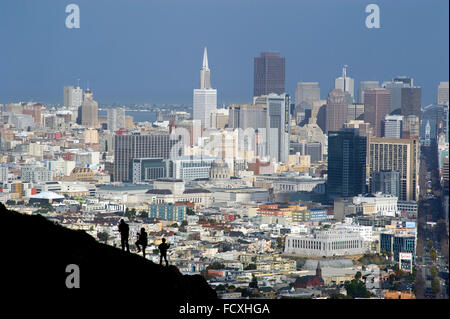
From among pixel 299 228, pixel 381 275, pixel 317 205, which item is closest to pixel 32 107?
pixel 317 205

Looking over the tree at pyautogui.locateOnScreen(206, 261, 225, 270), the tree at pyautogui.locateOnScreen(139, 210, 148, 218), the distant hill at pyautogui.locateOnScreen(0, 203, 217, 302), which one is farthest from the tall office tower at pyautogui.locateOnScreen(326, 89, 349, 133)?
the distant hill at pyautogui.locateOnScreen(0, 203, 217, 302)

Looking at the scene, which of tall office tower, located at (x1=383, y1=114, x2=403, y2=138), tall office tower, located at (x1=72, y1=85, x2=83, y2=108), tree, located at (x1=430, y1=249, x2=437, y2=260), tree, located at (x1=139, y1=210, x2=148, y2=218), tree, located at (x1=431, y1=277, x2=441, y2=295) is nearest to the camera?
tree, located at (x1=431, y1=277, x2=441, y2=295)

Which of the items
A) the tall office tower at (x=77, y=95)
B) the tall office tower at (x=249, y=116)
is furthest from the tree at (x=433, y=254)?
the tall office tower at (x=249, y=116)

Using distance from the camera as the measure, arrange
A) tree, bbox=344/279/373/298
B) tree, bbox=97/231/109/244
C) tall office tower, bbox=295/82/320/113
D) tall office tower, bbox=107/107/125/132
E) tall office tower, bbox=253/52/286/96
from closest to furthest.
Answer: tree, bbox=344/279/373/298 → tree, bbox=97/231/109/244 → tall office tower, bbox=253/52/286/96 → tall office tower, bbox=295/82/320/113 → tall office tower, bbox=107/107/125/132

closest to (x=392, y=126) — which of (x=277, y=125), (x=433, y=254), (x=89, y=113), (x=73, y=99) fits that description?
(x=277, y=125)

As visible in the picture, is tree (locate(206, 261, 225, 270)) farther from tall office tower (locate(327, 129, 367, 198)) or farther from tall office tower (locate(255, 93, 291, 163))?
tall office tower (locate(255, 93, 291, 163))

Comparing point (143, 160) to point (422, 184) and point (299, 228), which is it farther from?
point (299, 228)

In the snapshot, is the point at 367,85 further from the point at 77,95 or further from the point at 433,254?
the point at 433,254
